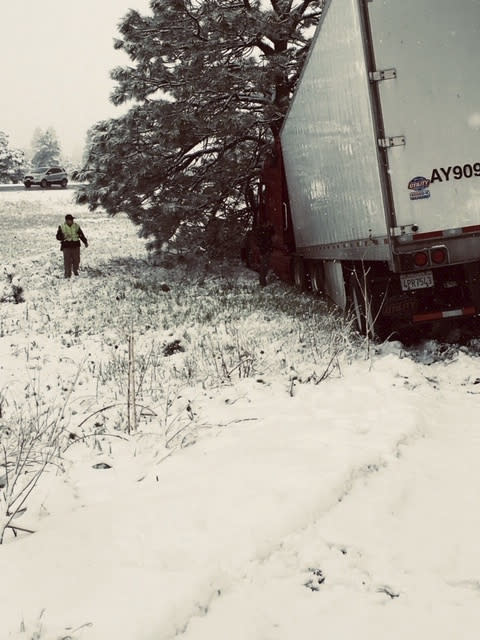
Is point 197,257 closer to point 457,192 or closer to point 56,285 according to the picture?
point 56,285

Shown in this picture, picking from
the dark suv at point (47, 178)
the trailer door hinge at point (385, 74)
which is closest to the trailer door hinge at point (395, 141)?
the trailer door hinge at point (385, 74)

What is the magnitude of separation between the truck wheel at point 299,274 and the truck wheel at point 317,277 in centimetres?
82

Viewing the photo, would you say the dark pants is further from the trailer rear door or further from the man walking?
the trailer rear door

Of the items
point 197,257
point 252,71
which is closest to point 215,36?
point 252,71

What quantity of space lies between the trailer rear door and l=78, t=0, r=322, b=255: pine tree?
30.5 feet

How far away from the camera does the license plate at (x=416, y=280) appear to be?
721cm

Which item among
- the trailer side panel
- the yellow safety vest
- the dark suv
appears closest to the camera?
the trailer side panel

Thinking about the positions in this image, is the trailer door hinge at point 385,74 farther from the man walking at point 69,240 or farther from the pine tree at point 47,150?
the pine tree at point 47,150

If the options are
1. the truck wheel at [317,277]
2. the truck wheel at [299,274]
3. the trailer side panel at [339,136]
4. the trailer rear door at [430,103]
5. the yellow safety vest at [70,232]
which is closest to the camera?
the trailer rear door at [430,103]

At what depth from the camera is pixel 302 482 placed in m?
3.72

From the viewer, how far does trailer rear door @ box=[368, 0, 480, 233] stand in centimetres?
630

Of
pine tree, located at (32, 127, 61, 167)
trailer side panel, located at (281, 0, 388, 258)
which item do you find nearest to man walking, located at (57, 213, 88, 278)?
trailer side panel, located at (281, 0, 388, 258)

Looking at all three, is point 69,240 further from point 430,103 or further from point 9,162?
point 9,162

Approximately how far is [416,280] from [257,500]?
458cm
